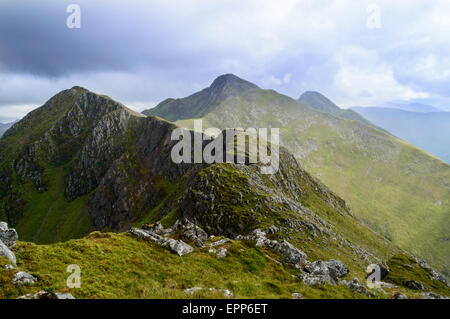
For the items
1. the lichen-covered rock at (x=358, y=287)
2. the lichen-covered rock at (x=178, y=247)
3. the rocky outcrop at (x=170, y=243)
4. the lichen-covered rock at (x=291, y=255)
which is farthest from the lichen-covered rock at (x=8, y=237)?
the lichen-covered rock at (x=358, y=287)

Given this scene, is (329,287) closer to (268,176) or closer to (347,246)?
(347,246)

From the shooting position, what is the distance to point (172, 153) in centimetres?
15350

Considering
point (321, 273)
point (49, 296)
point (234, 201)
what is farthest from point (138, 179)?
point (49, 296)

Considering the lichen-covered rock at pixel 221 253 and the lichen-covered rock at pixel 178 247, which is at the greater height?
the lichen-covered rock at pixel 178 247

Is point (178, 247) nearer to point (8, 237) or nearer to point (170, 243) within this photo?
point (170, 243)

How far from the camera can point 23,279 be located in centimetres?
1585

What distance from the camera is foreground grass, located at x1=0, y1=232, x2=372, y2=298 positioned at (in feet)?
55.3

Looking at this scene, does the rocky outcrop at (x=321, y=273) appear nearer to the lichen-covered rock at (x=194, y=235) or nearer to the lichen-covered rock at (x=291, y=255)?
the lichen-covered rock at (x=291, y=255)

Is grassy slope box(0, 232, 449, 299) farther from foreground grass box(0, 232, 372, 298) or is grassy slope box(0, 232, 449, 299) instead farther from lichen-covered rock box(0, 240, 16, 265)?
lichen-covered rock box(0, 240, 16, 265)

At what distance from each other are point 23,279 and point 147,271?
953cm

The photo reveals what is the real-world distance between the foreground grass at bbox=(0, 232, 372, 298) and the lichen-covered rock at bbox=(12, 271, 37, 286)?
314 millimetres

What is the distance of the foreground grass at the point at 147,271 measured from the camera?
1684 cm

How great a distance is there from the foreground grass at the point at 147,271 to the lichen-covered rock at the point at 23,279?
314mm

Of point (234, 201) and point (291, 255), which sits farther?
point (234, 201)
